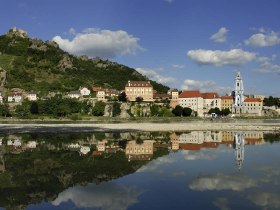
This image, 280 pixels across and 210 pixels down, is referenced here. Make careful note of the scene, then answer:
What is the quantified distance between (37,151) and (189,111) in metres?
80.4

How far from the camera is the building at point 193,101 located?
12369 centimetres

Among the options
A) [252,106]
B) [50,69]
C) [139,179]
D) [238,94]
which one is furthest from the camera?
[50,69]

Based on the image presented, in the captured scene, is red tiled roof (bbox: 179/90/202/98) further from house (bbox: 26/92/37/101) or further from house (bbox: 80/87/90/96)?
house (bbox: 26/92/37/101)

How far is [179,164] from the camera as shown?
2556cm

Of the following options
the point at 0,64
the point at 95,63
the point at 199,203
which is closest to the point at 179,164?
the point at 199,203

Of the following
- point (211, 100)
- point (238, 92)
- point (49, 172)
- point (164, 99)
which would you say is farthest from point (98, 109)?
point (49, 172)

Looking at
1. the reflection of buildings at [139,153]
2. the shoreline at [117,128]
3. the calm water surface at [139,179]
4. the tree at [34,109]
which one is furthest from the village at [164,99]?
the calm water surface at [139,179]

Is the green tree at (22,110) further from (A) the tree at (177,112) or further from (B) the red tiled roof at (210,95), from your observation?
(B) the red tiled roof at (210,95)

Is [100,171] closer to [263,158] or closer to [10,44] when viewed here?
[263,158]

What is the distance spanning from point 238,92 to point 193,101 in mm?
24910

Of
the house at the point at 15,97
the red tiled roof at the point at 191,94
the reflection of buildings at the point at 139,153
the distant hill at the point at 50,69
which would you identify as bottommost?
the reflection of buildings at the point at 139,153

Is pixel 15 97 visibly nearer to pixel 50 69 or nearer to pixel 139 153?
pixel 50 69

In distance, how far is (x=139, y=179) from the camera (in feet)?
66.3

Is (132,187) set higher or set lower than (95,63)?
lower
